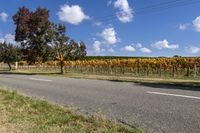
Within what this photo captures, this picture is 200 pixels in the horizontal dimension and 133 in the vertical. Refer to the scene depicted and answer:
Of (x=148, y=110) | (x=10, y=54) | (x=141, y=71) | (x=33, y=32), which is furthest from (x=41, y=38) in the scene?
(x=148, y=110)

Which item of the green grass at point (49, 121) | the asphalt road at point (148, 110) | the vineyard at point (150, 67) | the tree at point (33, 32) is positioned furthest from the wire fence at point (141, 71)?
the green grass at point (49, 121)

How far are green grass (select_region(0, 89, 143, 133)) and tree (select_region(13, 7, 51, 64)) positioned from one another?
28630 millimetres

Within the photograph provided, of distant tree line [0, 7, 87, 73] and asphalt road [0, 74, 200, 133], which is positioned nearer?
asphalt road [0, 74, 200, 133]

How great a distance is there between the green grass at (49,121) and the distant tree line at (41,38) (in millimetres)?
27662

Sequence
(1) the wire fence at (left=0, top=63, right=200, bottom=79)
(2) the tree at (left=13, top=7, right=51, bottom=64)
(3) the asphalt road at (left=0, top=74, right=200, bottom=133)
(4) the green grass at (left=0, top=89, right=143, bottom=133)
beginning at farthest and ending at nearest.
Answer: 1. (2) the tree at (left=13, top=7, right=51, bottom=64)
2. (1) the wire fence at (left=0, top=63, right=200, bottom=79)
3. (3) the asphalt road at (left=0, top=74, right=200, bottom=133)
4. (4) the green grass at (left=0, top=89, right=143, bottom=133)

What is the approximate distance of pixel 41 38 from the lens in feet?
122

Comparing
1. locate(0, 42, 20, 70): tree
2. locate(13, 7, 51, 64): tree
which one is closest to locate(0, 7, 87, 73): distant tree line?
locate(13, 7, 51, 64): tree

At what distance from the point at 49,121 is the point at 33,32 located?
33200mm

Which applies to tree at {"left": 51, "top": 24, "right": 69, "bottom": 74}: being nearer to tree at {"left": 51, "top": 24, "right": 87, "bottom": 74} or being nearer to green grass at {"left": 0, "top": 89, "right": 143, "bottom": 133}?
tree at {"left": 51, "top": 24, "right": 87, "bottom": 74}

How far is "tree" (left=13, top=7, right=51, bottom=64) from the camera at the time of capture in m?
37.2

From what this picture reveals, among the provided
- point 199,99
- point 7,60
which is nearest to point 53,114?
point 199,99

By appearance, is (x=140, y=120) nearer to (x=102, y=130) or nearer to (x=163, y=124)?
(x=163, y=124)

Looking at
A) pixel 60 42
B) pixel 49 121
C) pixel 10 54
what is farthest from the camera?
pixel 10 54

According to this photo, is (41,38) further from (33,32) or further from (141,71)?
(141,71)
